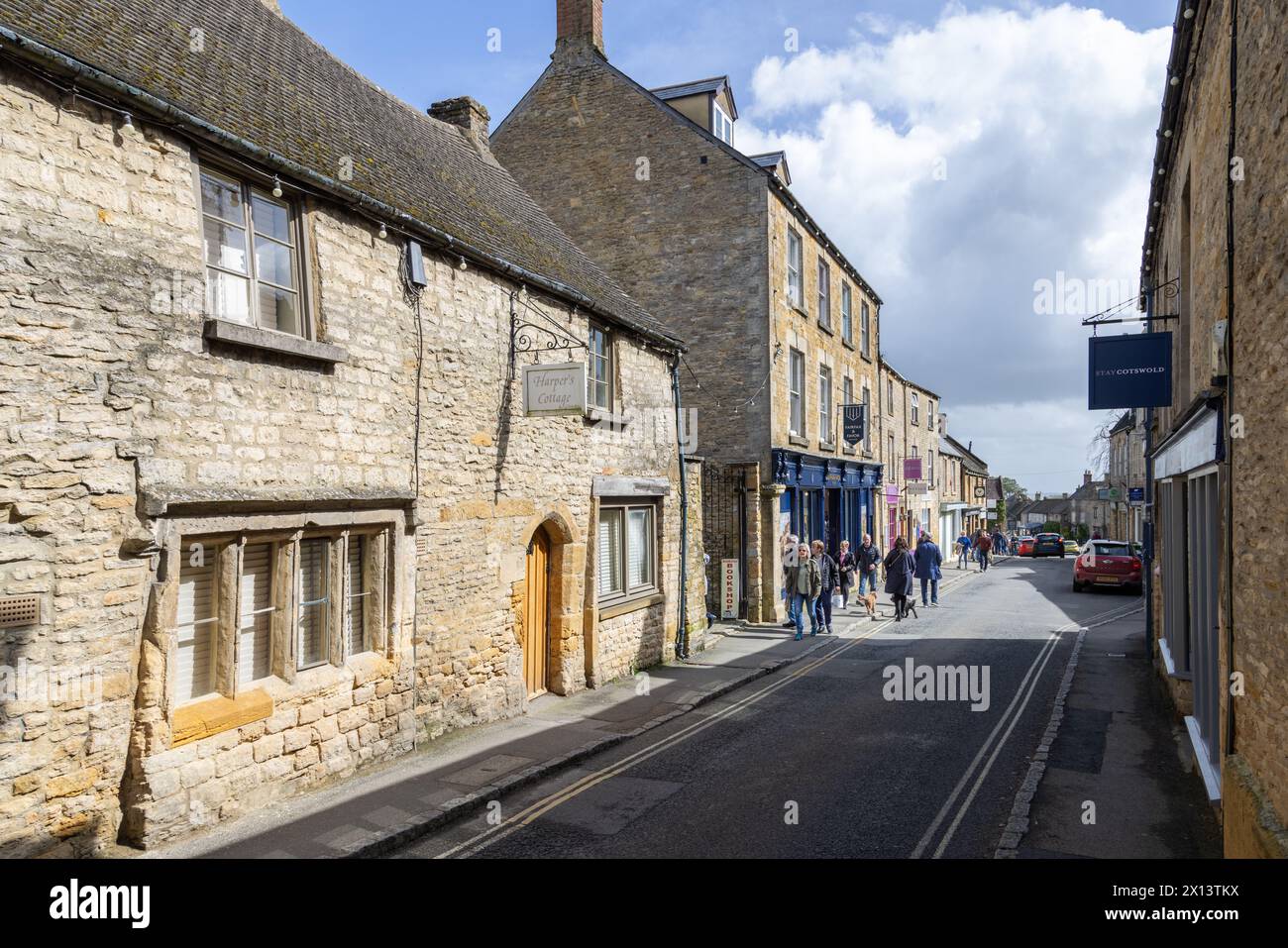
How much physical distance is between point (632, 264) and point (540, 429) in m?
9.72

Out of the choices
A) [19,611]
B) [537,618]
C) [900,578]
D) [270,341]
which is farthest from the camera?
[900,578]

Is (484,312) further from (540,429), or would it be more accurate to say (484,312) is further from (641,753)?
(641,753)

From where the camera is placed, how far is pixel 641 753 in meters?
9.16

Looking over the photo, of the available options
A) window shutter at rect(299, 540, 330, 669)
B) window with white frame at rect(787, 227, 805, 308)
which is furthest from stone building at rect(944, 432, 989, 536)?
window shutter at rect(299, 540, 330, 669)

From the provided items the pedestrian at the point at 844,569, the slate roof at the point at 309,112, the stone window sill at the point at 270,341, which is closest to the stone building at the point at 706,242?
the pedestrian at the point at 844,569

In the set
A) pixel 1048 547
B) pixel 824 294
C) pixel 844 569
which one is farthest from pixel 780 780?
pixel 1048 547

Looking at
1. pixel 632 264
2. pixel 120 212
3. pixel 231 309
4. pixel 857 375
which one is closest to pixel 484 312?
pixel 231 309

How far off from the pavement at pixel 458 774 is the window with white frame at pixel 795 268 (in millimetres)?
10080

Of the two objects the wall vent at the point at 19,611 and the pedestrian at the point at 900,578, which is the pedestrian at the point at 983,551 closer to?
the pedestrian at the point at 900,578

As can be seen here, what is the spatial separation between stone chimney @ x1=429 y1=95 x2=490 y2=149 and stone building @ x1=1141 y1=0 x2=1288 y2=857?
34.5ft

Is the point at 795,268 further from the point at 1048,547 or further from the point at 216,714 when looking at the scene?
the point at 1048,547

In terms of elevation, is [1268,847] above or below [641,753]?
above

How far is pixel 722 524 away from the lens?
754 inches

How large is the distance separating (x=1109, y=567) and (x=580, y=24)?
67.0 ft
